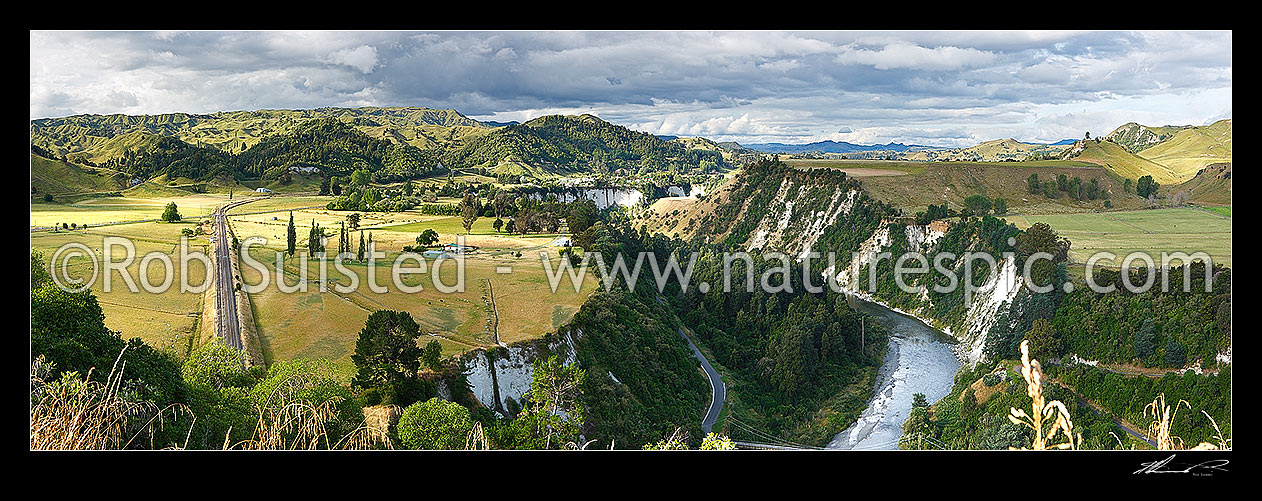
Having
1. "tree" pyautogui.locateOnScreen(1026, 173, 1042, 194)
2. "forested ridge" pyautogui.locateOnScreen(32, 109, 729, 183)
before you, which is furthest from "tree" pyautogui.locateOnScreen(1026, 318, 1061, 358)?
"forested ridge" pyautogui.locateOnScreen(32, 109, 729, 183)

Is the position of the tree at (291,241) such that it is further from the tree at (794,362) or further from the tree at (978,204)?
the tree at (978,204)

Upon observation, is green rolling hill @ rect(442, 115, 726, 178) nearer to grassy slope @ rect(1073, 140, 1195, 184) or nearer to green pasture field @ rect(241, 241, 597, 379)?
grassy slope @ rect(1073, 140, 1195, 184)

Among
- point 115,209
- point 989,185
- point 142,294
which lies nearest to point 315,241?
point 142,294

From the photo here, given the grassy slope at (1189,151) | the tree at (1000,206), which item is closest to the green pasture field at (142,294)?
the grassy slope at (1189,151)

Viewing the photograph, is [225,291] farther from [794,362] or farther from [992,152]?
[992,152]
